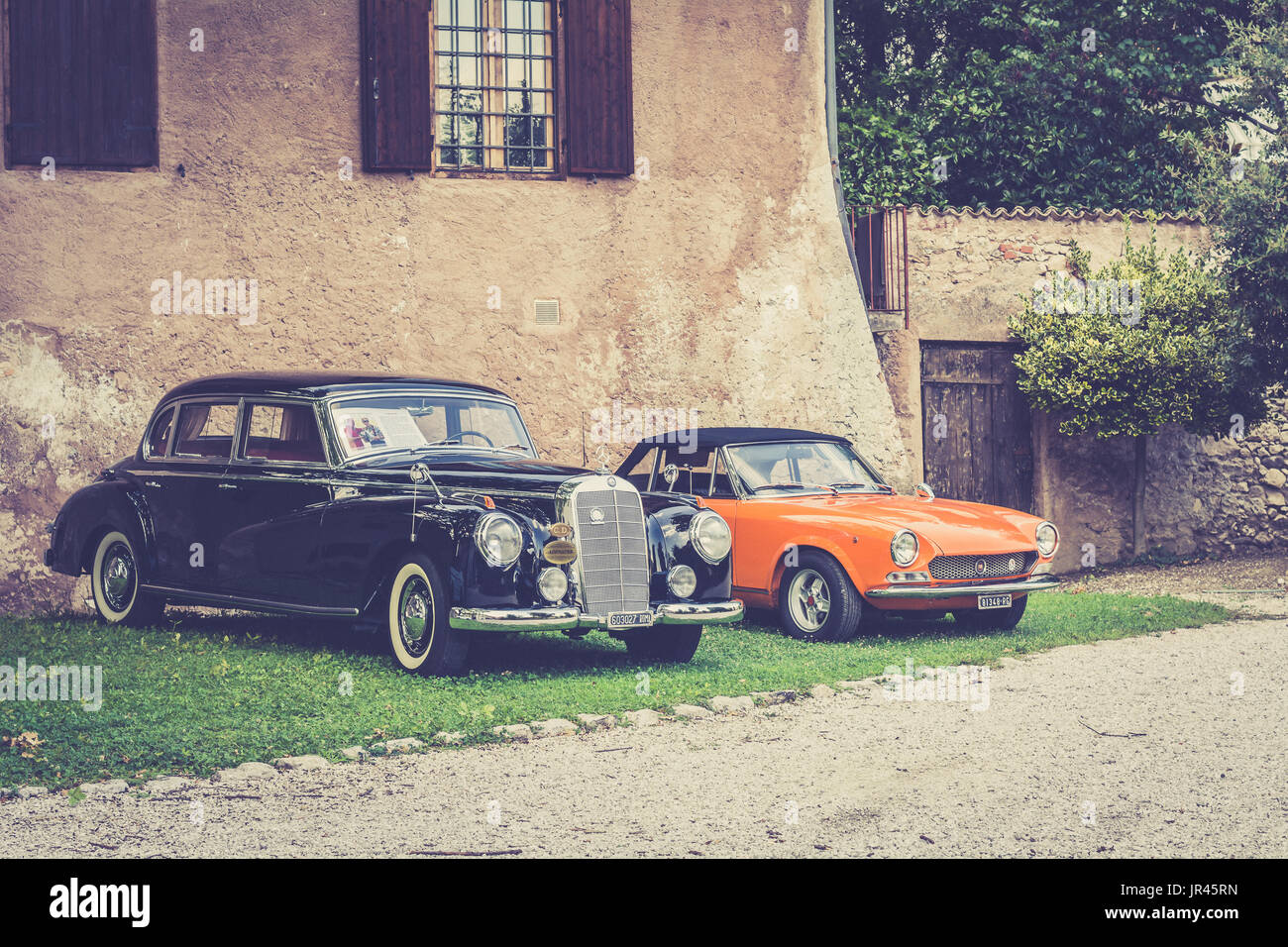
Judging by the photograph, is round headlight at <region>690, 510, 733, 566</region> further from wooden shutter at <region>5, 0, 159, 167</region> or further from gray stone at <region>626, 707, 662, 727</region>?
wooden shutter at <region>5, 0, 159, 167</region>

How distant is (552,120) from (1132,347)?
683cm

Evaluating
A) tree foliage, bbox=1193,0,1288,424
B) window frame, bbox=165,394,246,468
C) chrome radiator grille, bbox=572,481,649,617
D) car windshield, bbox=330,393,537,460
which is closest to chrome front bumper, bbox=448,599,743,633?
chrome radiator grille, bbox=572,481,649,617

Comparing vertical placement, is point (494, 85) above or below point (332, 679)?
above

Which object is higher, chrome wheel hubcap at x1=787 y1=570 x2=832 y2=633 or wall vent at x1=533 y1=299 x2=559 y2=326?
wall vent at x1=533 y1=299 x2=559 y2=326

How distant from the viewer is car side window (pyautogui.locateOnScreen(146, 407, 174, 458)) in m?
9.91

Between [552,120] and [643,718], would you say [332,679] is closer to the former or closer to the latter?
[643,718]

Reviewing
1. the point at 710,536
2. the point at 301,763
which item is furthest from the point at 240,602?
the point at 301,763

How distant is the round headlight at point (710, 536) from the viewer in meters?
8.62

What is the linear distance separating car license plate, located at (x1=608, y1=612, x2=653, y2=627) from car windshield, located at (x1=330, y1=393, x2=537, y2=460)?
1.65 metres

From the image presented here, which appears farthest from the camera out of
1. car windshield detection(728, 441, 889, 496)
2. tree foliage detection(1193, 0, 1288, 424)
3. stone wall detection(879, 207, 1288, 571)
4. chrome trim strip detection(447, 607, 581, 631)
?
stone wall detection(879, 207, 1288, 571)

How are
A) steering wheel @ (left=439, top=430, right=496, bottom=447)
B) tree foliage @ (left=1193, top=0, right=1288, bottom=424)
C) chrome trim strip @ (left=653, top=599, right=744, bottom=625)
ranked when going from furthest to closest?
1. tree foliage @ (left=1193, top=0, right=1288, bottom=424)
2. steering wheel @ (left=439, top=430, right=496, bottom=447)
3. chrome trim strip @ (left=653, top=599, right=744, bottom=625)

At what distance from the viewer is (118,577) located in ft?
33.0

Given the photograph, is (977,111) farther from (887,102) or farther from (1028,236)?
(1028,236)

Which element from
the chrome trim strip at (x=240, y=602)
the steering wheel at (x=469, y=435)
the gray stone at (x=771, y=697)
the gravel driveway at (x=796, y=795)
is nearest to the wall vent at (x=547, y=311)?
the steering wheel at (x=469, y=435)
